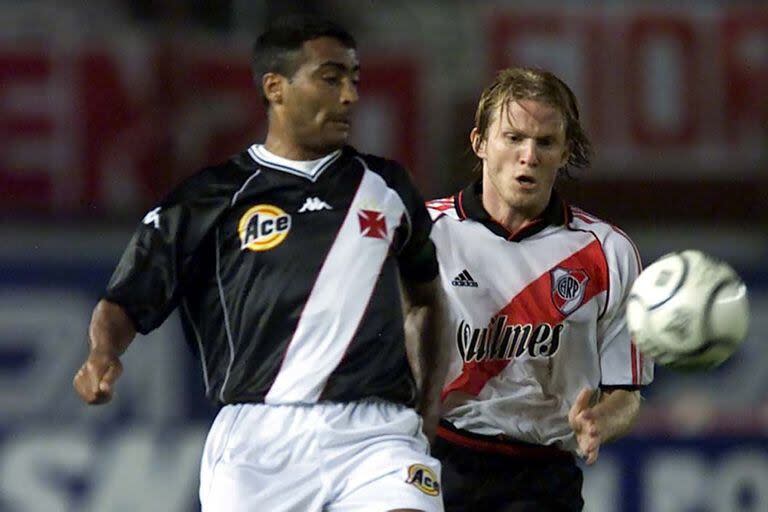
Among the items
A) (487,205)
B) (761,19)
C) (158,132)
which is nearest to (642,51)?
(761,19)

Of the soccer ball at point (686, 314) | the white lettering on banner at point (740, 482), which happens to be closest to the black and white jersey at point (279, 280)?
the soccer ball at point (686, 314)

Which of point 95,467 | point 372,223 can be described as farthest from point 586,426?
point 95,467

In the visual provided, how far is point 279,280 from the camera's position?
505 centimetres

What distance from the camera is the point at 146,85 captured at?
33.8 ft

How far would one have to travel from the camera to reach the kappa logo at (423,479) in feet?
16.1

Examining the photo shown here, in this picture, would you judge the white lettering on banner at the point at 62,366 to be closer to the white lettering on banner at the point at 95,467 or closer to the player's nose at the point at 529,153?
the white lettering on banner at the point at 95,467

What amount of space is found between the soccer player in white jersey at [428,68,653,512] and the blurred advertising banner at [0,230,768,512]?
10.8ft

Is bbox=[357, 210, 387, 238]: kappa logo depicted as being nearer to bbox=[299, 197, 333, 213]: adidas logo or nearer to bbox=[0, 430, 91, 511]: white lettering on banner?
bbox=[299, 197, 333, 213]: adidas logo

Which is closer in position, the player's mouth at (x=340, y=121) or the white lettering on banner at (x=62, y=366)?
the player's mouth at (x=340, y=121)

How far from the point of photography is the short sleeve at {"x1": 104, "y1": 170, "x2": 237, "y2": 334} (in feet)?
16.7

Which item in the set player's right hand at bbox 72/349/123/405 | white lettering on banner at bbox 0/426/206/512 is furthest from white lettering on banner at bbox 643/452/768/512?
player's right hand at bbox 72/349/123/405

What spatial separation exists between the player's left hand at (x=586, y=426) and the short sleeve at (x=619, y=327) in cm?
43

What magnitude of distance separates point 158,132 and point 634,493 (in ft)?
11.0

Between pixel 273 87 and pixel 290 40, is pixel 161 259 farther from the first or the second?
pixel 290 40
